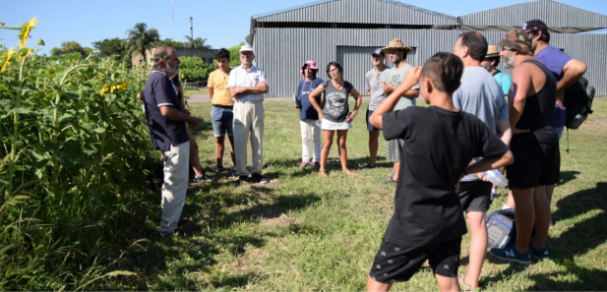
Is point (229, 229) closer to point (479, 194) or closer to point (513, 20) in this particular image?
point (479, 194)

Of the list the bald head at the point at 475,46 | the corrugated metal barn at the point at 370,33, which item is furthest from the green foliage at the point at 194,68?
the bald head at the point at 475,46

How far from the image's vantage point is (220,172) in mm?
7113

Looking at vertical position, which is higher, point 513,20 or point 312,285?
point 513,20

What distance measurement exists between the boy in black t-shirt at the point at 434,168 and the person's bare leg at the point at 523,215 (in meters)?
1.43

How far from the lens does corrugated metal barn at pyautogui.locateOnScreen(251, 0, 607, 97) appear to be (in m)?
28.8

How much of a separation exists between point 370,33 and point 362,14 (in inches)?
66.7

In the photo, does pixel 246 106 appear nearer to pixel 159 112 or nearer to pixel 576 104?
pixel 159 112

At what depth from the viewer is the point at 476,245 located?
3.16m

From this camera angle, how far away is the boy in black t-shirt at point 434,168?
2.36 metres

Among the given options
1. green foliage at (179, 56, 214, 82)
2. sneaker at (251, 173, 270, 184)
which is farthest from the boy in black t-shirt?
green foliage at (179, 56, 214, 82)

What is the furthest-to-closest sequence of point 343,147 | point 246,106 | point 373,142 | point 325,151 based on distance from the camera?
point 373,142 < point 343,147 < point 325,151 < point 246,106

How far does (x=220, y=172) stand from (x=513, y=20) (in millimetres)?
31080

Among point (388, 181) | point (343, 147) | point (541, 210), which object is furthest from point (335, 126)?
point (541, 210)

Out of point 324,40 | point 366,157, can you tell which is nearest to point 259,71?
point 366,157
